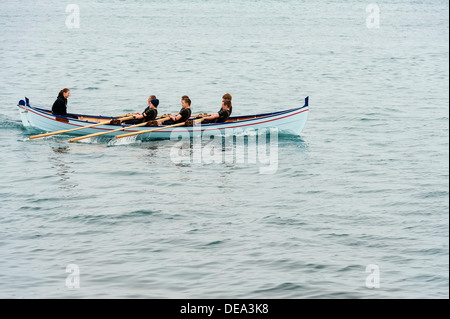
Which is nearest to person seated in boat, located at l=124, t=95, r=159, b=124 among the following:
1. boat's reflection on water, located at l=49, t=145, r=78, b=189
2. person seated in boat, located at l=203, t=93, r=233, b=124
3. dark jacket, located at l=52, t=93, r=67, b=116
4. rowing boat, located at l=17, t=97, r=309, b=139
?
rowing boat, located at l=17, t=97, r=309, b=139

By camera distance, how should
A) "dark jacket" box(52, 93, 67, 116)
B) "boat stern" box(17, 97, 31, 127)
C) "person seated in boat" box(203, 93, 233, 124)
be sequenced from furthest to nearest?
1. "boat stern" box(17, 97, 31, 127)
2. "dark jacket" box(52, 93, 67, 116)
3. "person seated in boat" box(203, 93, 233, 124)

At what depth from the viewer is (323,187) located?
2139cm

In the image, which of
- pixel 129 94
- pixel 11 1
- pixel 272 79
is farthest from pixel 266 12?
pixel 129 94

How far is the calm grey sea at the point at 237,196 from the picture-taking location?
14.1m

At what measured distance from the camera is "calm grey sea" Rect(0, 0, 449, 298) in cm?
1414

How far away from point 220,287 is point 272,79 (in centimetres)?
3512

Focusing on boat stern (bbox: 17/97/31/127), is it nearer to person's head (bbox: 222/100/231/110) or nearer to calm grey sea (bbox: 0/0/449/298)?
calm grey sea (bbox: 0/0/449/298)

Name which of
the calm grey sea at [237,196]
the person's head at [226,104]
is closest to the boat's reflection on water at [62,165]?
the calm grey sea at [237,196]

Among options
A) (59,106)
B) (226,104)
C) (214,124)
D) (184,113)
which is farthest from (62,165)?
(226,104)

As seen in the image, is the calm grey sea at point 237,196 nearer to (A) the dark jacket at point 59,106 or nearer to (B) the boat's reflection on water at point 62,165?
(B) the boat's reflection on water at point 62,165

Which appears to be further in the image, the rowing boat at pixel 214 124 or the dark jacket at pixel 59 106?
the dark jacket at pixel 59 106

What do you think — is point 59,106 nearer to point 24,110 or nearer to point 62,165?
point 24,110

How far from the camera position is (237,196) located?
2016 cm
